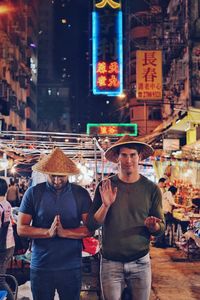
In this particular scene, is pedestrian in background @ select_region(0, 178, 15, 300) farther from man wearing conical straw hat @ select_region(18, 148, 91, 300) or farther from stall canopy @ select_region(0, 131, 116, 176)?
man wearing conical straw hat @ select_region(18, 148, 91, 300)

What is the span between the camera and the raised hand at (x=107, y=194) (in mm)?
3875

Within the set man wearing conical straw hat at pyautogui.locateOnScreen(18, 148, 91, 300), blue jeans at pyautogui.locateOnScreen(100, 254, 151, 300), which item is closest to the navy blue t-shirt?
man wearing conical straw hat at pyautogui.locateOnScreen(18, 148, 91, 300)

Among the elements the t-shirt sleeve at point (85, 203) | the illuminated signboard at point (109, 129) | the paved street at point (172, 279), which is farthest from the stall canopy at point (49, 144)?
the illuminated signboard at point (109, 129)

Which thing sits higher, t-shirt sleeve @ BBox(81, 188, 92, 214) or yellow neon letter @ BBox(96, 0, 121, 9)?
yellow neon letter @ BBox(96, 0, 121, 9)

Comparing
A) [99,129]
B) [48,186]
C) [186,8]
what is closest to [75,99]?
[99,129]

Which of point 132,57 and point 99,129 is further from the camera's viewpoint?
point 132,57

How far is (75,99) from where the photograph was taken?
87500mm

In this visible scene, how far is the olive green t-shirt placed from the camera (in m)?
3.96

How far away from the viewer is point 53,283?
4.11 meters

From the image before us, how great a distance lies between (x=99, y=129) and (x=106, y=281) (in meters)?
25.8

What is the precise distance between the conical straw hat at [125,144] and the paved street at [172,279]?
3794mm

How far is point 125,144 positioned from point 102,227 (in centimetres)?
91

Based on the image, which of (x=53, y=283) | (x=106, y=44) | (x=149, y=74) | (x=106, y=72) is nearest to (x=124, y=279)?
(x=53, y=283)

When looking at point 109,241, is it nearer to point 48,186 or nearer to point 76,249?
point 76,249
